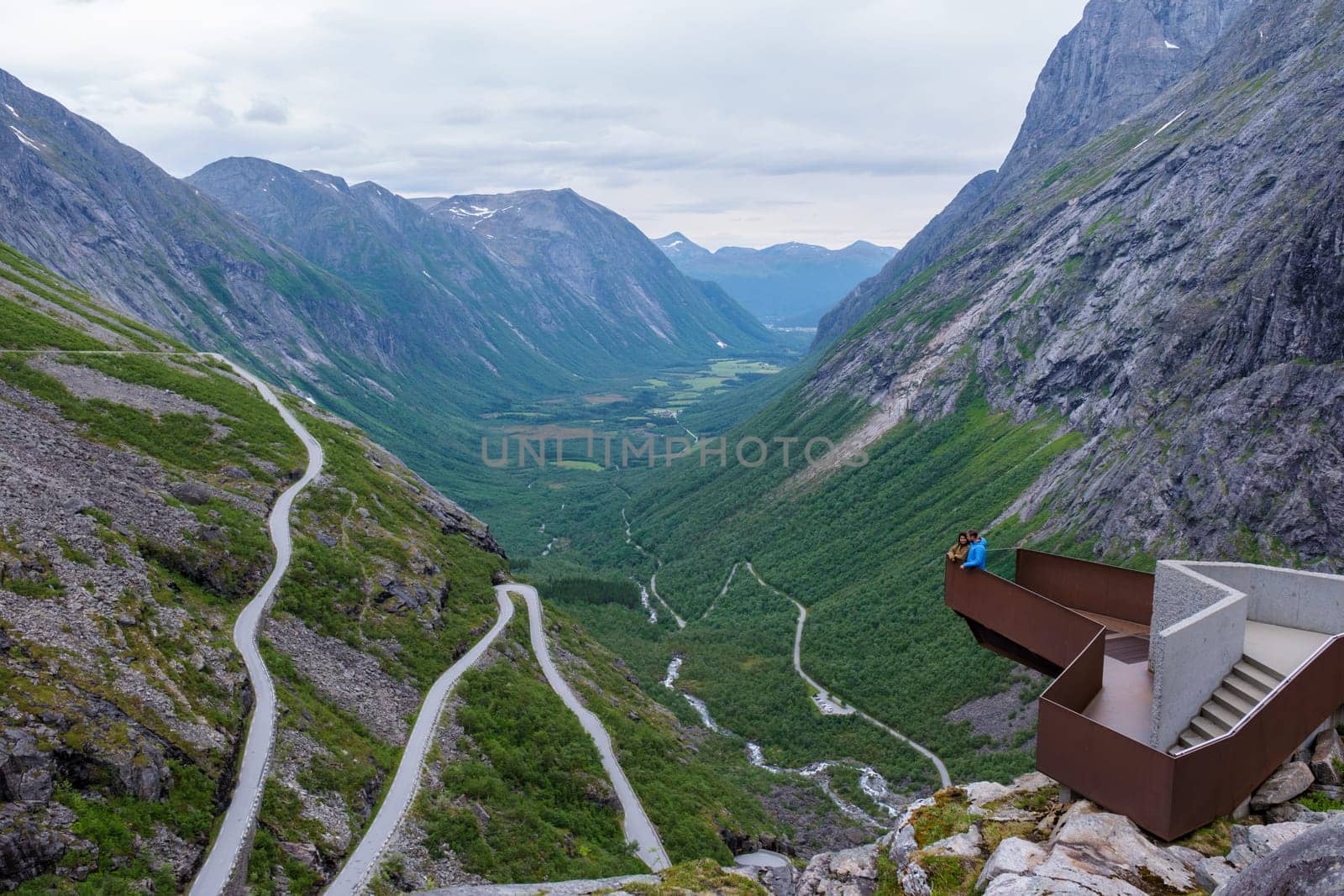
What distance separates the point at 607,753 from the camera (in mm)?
52469

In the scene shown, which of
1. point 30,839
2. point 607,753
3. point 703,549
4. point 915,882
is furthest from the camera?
point 703,549

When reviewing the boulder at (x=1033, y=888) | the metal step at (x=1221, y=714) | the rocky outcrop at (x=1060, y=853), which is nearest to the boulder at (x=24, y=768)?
the rocky outcrop at (x=1060, y=853)

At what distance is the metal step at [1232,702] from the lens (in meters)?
15.8

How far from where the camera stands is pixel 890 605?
367 feet

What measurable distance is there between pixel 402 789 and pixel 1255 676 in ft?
106

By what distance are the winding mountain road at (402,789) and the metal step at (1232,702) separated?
26.2m

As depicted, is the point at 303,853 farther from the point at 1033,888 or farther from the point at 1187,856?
the point at 1187,856

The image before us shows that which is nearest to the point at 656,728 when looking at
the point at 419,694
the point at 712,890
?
the point at 419,694

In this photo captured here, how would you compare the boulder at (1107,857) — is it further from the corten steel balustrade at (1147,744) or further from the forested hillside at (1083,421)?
the forested hillside at (1083,421)

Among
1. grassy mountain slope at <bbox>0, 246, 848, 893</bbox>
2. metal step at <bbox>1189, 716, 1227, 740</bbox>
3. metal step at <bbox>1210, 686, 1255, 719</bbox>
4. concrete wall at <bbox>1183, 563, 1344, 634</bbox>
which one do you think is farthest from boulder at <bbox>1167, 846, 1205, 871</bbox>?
grassy mountain slope at <bbox>0, 246, 848, 893</bbox>

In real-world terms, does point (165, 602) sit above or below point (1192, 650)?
below

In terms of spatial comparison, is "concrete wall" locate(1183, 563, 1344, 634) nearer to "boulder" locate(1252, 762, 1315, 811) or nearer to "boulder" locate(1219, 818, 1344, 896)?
"boulder" locate(1252, 762, 1315, 811)

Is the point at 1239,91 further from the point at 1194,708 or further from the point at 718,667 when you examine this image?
the point at 1194,708

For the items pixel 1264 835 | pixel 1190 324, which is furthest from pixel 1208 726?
pixel 1190 324
